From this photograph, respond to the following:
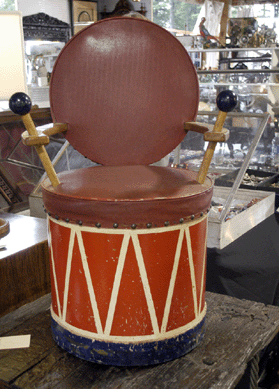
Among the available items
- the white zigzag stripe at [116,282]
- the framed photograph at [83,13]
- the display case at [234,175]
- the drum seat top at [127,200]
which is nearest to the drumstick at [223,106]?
the drum seat top at [127,200]

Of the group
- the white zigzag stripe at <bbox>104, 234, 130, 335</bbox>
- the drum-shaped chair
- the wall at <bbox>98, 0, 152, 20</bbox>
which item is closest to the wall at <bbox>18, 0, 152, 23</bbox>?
the wall at <bbox>98, 0, 152, 20</bbox>

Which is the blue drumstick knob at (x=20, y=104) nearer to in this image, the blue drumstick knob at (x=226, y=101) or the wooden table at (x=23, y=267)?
the blue drumstick knob at (x=226, y=101)

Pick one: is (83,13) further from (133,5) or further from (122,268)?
(122,268)

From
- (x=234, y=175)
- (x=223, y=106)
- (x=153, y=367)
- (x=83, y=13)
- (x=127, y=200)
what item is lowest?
(x=153, y=367)

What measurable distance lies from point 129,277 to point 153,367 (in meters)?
0.29

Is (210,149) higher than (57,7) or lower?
lower

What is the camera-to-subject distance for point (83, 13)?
7.83m

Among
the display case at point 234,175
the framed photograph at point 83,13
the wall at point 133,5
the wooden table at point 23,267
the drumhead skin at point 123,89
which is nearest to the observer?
the drumhead skin at point 123,89

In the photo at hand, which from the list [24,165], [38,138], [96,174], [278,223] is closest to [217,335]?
[96,174]

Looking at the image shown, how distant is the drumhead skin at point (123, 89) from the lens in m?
1.57

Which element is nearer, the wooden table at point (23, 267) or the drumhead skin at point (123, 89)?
the drumhead skin at point (123, 89)

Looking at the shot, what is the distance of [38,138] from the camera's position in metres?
1.14

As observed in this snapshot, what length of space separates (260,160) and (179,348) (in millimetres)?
2322

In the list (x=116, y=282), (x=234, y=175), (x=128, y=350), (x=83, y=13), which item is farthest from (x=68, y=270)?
(x=83, y=13)
